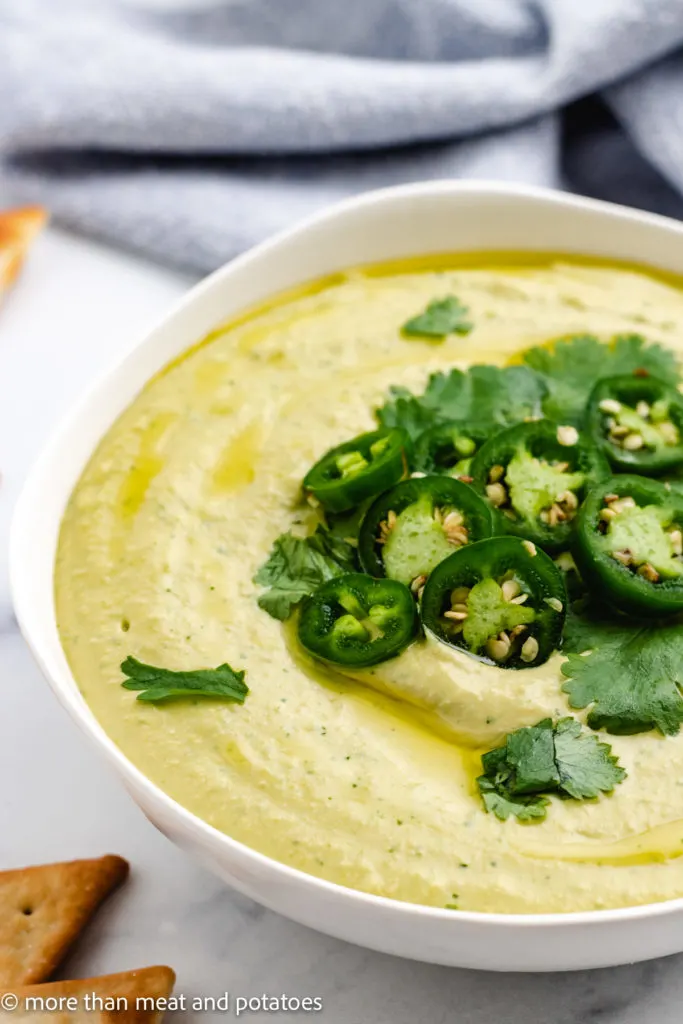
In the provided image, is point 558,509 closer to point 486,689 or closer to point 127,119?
point 486,689

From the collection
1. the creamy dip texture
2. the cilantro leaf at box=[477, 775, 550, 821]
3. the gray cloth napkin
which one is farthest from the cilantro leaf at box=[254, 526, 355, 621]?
the gray cloth napkin

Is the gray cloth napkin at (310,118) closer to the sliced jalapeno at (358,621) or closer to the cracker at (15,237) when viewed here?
the cracker at (15,237)

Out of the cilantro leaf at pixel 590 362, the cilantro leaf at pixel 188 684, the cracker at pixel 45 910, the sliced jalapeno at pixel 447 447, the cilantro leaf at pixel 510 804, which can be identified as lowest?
the cracker at pixel 45 910

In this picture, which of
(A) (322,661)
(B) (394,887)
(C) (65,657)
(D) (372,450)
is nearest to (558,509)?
(D) (372,450)

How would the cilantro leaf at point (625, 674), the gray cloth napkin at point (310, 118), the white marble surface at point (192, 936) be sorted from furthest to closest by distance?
the gray cloth napkin at point (310, 118)
the white marble surface at point (192, 936)
the cilantro leaf at point (625, 674)

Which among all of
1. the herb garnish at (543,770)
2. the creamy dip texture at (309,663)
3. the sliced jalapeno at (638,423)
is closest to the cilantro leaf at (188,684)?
the creamy dip texture at (309,663)

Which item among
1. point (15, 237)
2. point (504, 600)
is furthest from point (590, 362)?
point (15, 237)
